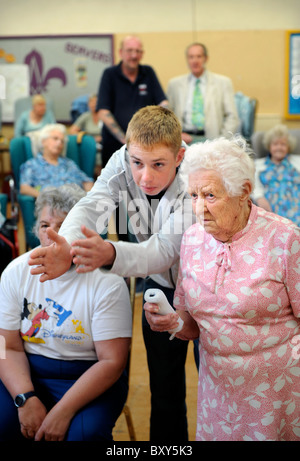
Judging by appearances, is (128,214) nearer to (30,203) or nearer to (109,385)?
(109,385)

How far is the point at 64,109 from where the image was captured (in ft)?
23.9

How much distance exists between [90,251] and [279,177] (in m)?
2.96

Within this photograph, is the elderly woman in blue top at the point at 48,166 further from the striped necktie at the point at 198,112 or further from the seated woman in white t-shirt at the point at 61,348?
the seated woman in white t-shirt at the point at 61,348

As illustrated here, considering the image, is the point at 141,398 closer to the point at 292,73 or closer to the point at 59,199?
the point at 59,199

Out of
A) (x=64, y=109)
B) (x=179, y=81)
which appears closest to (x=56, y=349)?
(x=179, y=81)

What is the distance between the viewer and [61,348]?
1.73 metres

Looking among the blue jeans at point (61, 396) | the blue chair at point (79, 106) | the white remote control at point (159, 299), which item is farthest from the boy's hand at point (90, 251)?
the blue chair at point (79, 106)

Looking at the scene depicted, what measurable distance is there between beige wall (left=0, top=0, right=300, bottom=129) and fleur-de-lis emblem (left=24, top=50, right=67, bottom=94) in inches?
12.2

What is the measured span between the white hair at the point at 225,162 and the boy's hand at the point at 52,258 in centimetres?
35

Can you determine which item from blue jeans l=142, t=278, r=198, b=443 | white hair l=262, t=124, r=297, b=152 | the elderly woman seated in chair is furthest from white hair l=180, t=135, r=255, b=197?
the elderly woman seated in chair

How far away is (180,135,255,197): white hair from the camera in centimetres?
132

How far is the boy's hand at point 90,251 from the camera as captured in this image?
1.24 metres

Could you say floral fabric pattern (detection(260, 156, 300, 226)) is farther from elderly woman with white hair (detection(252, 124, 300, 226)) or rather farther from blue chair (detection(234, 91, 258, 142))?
blue chair (detection(234, 91, 258, 142))

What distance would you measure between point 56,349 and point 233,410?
0.60m
